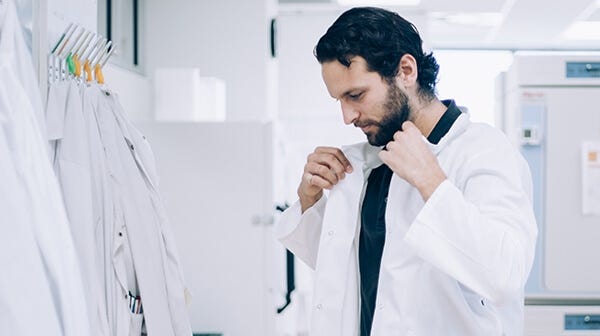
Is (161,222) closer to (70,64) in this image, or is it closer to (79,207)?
(79,207)

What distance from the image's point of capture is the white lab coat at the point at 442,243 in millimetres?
1169

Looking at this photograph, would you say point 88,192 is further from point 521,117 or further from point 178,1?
point 178,1

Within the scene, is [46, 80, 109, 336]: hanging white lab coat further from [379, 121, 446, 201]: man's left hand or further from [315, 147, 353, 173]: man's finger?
[379, 121, 446, 201]: man's left hand

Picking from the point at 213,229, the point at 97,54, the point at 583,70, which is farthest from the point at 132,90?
the point at 583,70

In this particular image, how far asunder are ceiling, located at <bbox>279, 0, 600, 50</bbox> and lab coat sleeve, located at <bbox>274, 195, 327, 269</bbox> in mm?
2699

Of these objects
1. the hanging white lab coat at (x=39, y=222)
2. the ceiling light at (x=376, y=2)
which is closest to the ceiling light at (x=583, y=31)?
the ceiling light at (x=376, y=2)

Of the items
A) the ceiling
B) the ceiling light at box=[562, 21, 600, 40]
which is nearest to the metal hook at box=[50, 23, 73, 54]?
the ceiling

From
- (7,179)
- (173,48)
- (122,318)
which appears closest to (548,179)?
(122,318)

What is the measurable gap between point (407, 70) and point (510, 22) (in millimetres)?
4913

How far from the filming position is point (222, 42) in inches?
148

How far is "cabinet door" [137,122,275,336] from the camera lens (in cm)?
269

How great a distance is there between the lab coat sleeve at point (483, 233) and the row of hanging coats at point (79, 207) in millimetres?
571

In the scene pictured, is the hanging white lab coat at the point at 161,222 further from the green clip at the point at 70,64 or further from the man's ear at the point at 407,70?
the man's ear at the point at 407,70

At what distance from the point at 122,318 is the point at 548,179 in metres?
1.47
